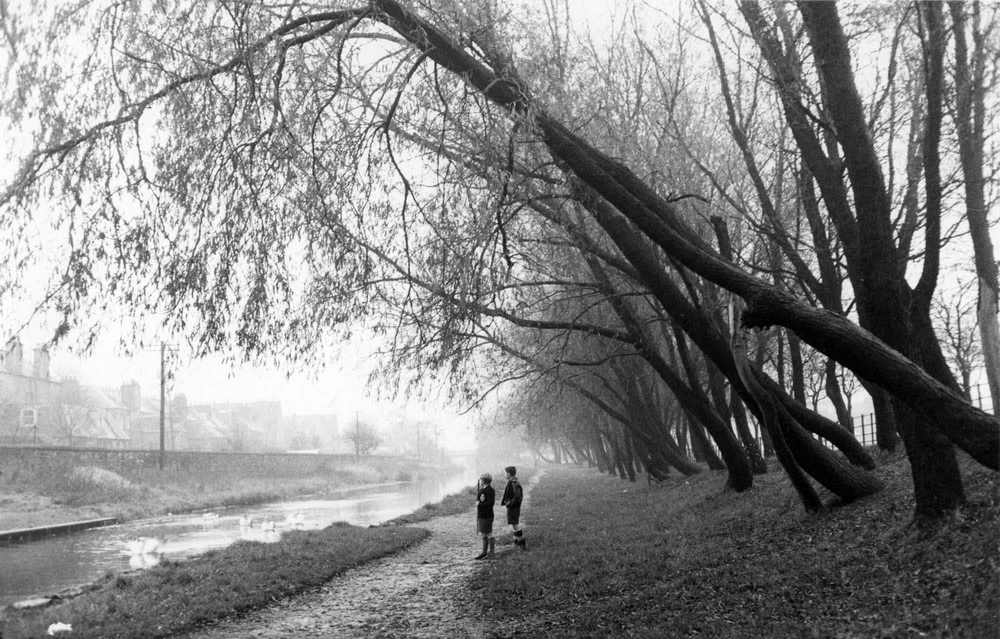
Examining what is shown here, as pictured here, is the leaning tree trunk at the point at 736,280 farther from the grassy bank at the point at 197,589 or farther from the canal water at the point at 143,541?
the canal water at the point at 143,541

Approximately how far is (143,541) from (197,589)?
52.0 ft

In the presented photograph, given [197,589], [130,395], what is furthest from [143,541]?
[130,395]

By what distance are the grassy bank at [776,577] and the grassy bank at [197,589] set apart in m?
3.26

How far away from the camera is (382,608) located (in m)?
10.1

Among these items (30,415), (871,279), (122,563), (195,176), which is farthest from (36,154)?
(30,415)

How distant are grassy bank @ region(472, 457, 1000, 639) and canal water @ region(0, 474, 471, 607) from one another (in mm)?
10379

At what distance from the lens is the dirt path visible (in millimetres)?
8734

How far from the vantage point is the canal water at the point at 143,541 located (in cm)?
1684

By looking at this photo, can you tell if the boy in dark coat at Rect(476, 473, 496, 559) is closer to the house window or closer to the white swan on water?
the white swan on water

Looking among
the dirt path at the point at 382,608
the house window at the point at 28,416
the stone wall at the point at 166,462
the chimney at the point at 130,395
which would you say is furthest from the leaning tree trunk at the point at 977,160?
the chimney at the point at 130,395

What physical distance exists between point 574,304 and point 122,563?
1399 centimetres

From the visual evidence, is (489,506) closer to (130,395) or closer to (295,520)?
(295,520)

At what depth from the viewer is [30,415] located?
67.4m

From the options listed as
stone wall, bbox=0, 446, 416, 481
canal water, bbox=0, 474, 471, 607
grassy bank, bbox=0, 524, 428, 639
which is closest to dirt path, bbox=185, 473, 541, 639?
grassy bank, bbox=0, 524, 428, 639
